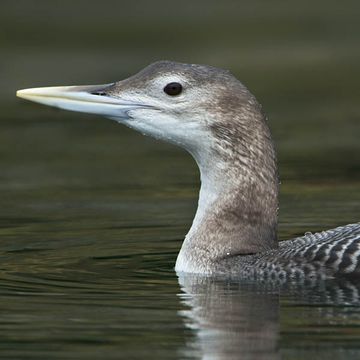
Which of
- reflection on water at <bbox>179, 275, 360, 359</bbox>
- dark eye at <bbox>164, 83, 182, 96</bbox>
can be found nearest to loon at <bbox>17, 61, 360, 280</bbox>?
dark eye at <bbox>164, 83, 182, 96</bbox>

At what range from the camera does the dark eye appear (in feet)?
39.4

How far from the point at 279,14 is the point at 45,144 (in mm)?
13616

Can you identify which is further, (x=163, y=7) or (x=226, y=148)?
(x=163, y=7)

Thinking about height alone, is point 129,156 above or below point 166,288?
above

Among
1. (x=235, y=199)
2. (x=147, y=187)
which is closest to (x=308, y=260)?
(x=235, y=199)

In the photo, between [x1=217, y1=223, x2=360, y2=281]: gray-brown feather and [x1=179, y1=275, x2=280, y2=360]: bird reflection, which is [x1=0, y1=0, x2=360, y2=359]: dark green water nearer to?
[x1=179, y1=275, x2=280, y2=360]: bird reflection

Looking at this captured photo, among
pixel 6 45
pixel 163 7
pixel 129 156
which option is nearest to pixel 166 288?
pixel 129 156

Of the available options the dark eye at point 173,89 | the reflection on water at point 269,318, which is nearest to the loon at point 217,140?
the dark eye at point 173,89

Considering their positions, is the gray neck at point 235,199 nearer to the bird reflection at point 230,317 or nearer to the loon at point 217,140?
the loon at point 217,140

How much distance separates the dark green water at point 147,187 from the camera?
10227mm

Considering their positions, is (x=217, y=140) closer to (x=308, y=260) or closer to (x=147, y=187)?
(x=308, y=260)

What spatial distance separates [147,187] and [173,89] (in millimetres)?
4250

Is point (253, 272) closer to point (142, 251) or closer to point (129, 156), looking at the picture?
point (142, 251)

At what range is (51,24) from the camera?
96.1 ft
